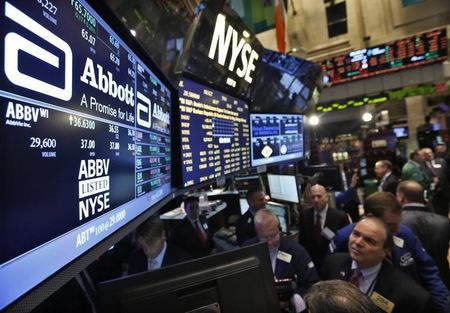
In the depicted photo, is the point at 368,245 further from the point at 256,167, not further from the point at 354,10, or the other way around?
the point at 354,10

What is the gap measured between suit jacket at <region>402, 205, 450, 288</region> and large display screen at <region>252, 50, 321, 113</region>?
3.59 meters

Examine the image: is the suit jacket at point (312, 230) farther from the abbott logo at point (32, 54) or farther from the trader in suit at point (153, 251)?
the abbott logo at point (32, 54)

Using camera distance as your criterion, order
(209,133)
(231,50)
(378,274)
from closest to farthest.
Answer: (378,274), (209,133), (231,50)

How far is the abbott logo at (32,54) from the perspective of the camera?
525 millimetres

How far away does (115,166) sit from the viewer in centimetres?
100

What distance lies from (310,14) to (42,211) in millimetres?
13157

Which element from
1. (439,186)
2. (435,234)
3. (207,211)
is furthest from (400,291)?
(439,186)

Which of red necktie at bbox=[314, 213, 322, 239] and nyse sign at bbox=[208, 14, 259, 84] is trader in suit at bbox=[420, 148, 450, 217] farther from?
nyse sign at bbox=[208, 14, 259, 84]

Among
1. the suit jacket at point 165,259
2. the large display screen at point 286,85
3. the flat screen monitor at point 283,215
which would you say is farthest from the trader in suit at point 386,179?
the suit jacket at point 165,259

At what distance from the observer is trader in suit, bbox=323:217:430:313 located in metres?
1.61

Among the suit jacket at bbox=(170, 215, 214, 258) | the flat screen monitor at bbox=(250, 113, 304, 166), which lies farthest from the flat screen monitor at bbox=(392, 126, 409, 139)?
the suit jacket at bbox=(170, 215, 214, 258)

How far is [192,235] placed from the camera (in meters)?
3.21

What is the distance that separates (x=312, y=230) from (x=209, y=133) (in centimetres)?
179

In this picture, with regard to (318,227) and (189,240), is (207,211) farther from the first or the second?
(318,227)
